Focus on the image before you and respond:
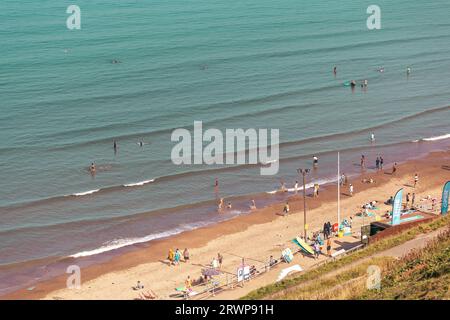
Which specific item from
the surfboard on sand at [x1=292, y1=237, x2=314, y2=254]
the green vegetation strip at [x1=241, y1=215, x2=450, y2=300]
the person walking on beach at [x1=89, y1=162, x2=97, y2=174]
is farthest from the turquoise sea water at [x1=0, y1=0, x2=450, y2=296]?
the green vegetation strip at [x1=241, y1=215, x2=450, y2=300]

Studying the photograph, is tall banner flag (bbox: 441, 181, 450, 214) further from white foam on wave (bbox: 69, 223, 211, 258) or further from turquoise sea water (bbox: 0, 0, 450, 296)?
turquoise sea water (bbox: 0, 0, 450, 296)

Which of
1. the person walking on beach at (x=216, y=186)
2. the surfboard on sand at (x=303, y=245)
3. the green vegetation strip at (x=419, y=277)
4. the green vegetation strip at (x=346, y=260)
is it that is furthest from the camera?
the person walking on beach at (x=216, y=186)

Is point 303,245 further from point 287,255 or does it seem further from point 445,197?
point 445,197

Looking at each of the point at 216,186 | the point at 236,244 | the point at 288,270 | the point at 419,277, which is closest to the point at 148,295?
the point at 288,270

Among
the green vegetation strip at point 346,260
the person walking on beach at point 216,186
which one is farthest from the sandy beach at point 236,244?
the person walking on beach at point 216,186

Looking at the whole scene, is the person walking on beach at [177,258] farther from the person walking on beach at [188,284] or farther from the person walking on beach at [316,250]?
the person walking on beach at [316,250]
